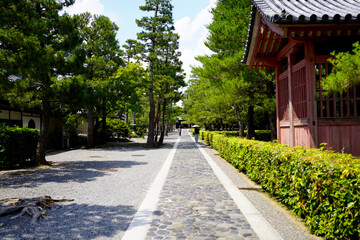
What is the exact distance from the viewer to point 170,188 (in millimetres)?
6926

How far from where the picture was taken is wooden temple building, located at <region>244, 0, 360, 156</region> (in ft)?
17.9

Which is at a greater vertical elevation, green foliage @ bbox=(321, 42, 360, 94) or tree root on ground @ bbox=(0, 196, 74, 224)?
green foliage @ bbox=(321, 42, 360, 94)

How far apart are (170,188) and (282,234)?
3.53 metres

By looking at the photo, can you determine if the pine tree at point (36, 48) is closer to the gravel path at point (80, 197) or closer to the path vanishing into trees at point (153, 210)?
the gravel path at point (80, 197)

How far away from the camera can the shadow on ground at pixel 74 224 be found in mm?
3895

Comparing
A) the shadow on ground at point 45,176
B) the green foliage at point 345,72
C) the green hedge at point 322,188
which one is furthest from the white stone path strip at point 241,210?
the shadow on ground at point 45,176

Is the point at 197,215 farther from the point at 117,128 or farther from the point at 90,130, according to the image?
the point at 117,128

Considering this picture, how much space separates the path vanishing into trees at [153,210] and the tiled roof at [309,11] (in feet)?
12.4

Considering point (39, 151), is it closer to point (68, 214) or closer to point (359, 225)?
point (68, 214)

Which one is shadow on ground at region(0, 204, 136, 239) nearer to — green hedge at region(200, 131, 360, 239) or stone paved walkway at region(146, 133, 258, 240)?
stone paved walkway at region(146, 133, 258, 240)

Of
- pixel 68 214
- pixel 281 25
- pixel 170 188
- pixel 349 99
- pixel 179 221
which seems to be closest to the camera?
pixel 179 221

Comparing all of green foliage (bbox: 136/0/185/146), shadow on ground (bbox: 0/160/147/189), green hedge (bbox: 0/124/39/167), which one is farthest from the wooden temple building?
green foliage (bbox: 136/0/185/146)

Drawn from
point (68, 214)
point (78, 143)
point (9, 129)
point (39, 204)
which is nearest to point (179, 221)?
point (68, 214)

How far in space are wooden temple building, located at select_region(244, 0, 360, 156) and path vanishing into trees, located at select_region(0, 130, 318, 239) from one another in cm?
208
